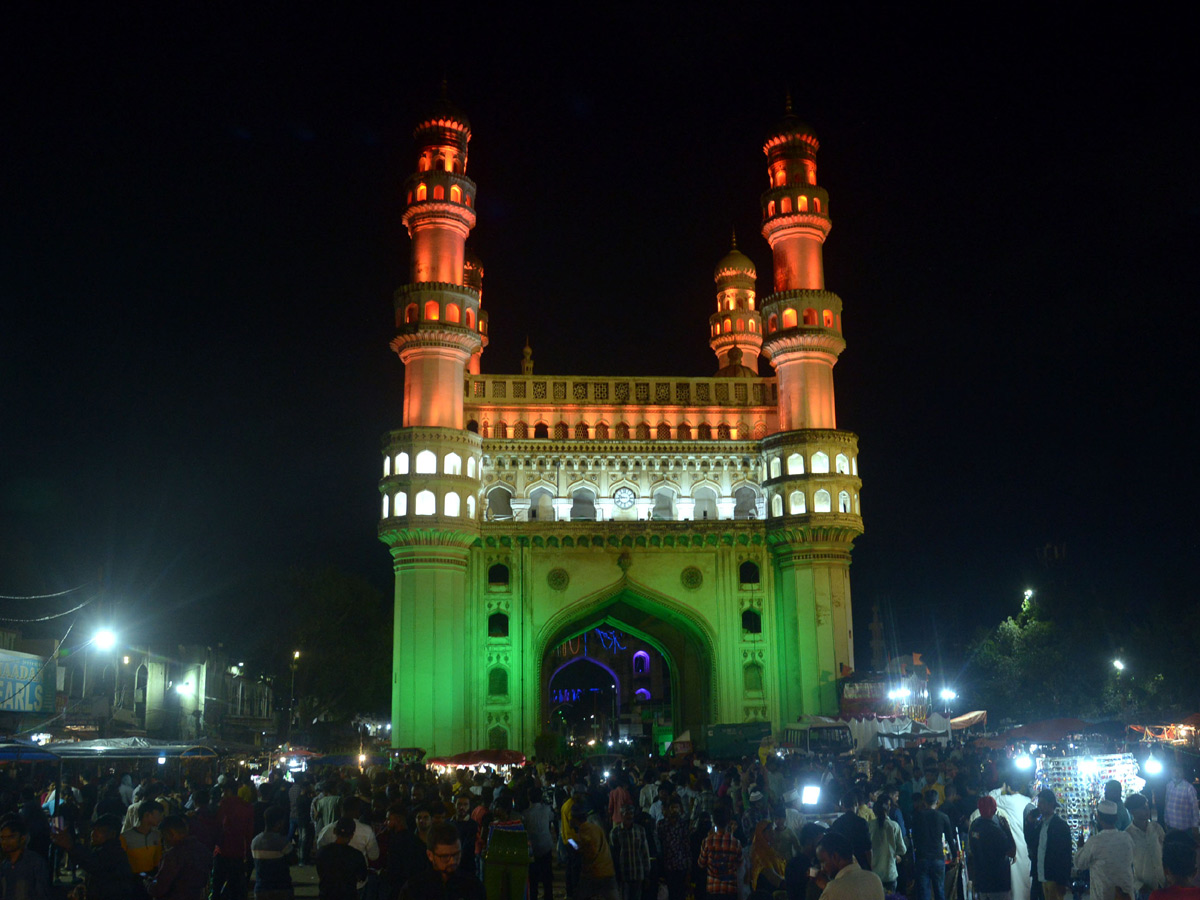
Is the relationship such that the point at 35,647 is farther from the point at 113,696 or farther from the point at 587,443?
the point at 587,443

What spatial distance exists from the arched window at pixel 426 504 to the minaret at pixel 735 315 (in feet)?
65.0

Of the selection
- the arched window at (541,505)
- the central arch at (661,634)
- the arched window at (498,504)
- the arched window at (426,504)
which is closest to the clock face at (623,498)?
the arched window at (541,505)

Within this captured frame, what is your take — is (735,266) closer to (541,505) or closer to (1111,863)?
(541,505)

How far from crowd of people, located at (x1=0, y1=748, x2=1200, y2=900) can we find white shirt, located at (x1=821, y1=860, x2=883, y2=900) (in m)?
0.01

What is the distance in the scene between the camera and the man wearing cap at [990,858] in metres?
12.5

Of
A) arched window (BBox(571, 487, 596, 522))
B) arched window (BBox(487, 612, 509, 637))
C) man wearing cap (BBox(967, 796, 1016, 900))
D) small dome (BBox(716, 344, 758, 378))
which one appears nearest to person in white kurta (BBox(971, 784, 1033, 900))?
man wearing cap (BBox(967, 796, 1016, 900))

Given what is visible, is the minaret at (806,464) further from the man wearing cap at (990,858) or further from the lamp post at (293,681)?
the man wearing cap at (990,858)

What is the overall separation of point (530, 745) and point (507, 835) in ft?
109

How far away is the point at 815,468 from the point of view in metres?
47.0

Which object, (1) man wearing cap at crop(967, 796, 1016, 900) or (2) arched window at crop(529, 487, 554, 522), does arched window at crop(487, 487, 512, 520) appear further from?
(1) man wearing cap at crop(967, 796, 1016, 900)

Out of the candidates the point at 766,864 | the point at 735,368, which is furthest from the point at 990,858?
the point at 735,368

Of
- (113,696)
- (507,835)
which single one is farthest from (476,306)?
(507,835)

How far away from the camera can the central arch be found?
47094 mm

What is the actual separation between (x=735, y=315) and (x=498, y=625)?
71.0 feet
